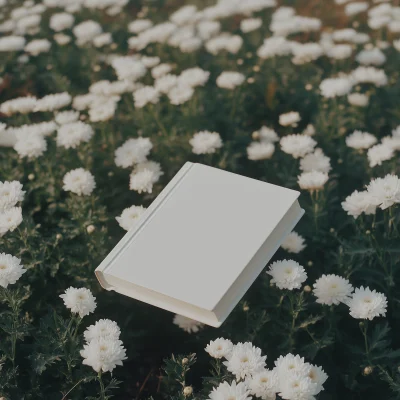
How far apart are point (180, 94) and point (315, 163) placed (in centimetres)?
107

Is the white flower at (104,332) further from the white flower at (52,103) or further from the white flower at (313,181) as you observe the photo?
the white flower at (52,103)

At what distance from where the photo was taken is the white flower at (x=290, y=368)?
2387 millimetres

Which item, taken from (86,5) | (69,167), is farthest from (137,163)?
(86,5)

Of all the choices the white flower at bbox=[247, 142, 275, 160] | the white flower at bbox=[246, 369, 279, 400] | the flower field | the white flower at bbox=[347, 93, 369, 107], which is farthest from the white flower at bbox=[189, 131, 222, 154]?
the white flower at bbox=[246, 369, 279, 400]

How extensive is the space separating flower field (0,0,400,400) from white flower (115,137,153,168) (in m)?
0.01

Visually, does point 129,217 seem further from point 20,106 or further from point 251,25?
point 251,25

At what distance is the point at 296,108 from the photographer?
4617 mm

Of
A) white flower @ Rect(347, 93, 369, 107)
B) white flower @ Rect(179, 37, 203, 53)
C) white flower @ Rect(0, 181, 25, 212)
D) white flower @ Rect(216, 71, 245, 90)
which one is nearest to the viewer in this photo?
white flower @ Rect(0, 181, 25, 212)

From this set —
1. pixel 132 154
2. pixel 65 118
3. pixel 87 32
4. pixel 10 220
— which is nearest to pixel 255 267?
pixel 10 220

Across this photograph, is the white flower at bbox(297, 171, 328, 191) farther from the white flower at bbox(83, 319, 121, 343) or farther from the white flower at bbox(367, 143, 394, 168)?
the white flower at bbox(83, 319, 121, 343)

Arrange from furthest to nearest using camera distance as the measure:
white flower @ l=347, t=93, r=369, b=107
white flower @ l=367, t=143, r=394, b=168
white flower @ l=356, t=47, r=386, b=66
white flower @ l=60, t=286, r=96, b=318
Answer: white flower @ l=356, t=47, r=386, b=66 → white flower @ l=347, t=93, r=369, b=107 → white flower @ l=367, t=143, r=394, b=168 → white flower @ l=60, t=286, r=96, b=318

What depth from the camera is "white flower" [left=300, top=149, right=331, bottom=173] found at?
3.59 m

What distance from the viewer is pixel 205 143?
3.76 m

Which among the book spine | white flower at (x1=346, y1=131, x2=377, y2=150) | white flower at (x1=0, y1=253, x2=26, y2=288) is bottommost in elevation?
white flower at (x1=346, y1=131, x2=377, y2=150)
